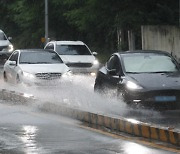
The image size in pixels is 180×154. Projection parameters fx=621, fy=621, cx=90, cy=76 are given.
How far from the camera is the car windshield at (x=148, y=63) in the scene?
1499 cm

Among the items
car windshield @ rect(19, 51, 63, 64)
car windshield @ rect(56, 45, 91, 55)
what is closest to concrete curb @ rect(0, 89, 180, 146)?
car windshield @ rect(19, 51, 63, 64)

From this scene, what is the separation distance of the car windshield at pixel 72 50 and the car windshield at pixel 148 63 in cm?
1064

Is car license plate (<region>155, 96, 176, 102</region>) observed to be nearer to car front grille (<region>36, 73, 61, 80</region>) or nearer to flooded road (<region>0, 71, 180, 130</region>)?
flooded road (<region>0, 71, 180, 130</region>)

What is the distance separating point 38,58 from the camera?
2108cm

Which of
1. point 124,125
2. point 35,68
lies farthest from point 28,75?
point 124,125

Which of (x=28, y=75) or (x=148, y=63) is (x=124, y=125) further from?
(x=28, y=75)

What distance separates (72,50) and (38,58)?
5506 mm

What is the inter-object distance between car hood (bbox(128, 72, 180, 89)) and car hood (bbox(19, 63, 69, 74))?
18.3ft

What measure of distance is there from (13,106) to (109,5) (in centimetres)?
1942

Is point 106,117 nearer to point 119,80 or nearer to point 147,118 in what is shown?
point 147,118

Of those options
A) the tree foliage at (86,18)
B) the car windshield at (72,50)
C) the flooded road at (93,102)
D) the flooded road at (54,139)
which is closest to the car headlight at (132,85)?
the flooded road at (93,102)

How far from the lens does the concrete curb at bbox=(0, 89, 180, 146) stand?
34.1 ft

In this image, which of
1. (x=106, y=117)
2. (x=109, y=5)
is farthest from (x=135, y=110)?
(x=109, y=5)

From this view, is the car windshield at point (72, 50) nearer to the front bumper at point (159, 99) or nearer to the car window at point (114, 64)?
the car window at point (114, 64)
